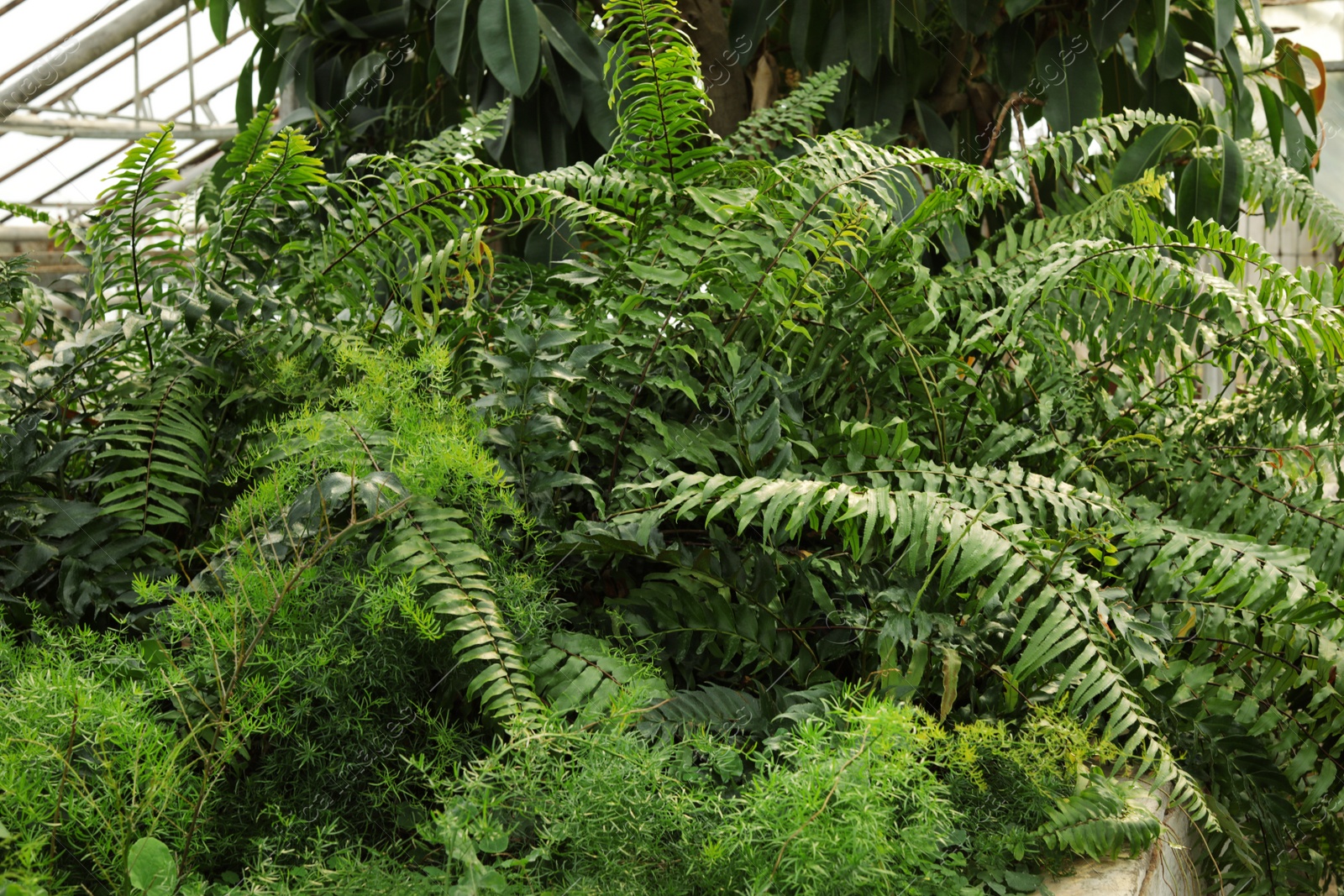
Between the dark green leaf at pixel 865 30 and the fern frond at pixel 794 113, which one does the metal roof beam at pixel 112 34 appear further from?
the fern frond at pixel 794 113

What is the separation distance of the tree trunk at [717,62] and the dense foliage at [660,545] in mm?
858

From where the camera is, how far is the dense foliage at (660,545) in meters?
0.94

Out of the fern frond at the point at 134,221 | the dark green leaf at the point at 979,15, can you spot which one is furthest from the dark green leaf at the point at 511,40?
the dark green leaf at the point at 979,15

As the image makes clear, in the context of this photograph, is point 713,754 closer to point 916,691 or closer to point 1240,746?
point 916,691

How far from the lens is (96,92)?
6281mm

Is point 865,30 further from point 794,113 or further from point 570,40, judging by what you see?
point 794,113

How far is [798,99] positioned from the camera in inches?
74.5

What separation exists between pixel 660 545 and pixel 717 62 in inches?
71.3

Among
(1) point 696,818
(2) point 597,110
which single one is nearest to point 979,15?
(2) point 597,110

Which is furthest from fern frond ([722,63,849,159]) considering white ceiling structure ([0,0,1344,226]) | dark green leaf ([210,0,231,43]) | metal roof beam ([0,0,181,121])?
metal roof beam ([0,0,181,121])

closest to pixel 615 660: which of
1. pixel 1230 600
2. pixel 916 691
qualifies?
pixel 916 691

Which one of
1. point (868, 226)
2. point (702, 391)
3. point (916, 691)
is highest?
point (868, 226)

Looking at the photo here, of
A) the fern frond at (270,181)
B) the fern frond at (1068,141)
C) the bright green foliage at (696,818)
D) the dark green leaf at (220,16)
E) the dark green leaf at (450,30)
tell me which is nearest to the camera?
the bright green foliage at (696,818)

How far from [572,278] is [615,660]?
0.71 m
